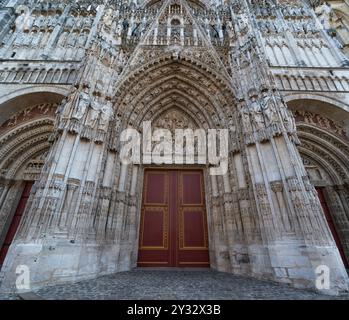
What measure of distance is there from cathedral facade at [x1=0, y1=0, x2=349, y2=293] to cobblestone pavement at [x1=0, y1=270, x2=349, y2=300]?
471 mm

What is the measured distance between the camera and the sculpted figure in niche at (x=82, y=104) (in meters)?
5.93

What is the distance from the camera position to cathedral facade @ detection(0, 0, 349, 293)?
480 cm

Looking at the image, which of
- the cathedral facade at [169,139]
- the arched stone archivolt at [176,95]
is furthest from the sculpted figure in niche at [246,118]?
the arched stone archivolt at [176,95]

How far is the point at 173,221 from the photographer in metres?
7.23

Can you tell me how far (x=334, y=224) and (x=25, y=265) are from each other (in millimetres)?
10660

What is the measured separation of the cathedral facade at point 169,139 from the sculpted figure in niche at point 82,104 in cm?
5

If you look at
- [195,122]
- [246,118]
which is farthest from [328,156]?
[195,122]

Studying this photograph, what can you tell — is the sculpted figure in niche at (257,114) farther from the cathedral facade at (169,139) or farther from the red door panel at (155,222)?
the red door panel at (155,222)

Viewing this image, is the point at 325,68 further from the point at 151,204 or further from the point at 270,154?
the point at 151,204

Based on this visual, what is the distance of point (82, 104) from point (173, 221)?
17.8 feet

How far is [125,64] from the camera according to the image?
8180mm

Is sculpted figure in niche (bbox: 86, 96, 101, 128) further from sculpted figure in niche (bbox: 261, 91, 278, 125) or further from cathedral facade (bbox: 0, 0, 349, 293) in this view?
sculpted figure in niche (bbox: 261, 91, 278, 125)

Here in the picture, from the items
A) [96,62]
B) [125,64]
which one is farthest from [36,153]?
[125,64]
